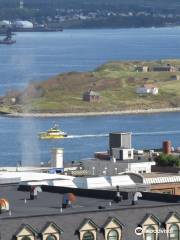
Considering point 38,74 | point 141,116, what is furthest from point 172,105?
point 38,74

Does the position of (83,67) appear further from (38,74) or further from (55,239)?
(55,239)

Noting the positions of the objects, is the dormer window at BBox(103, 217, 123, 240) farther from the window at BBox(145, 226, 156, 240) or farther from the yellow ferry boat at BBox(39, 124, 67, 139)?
the yellow ferry boat at BBox(39, 124, 67, 139)

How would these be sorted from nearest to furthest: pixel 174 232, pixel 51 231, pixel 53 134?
pixel 51 231
pixel 174 232
pixel 53 134

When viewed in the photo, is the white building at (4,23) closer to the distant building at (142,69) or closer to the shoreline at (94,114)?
the distant building at (142,69)

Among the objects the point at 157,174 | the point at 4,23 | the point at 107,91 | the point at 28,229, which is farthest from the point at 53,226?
the point at 4,23

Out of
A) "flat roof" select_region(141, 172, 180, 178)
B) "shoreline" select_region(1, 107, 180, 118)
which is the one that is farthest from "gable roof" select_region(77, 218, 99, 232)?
"shoreline" select_region(1, 107, 180, 118)

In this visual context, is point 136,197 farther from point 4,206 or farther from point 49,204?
point 4,206
